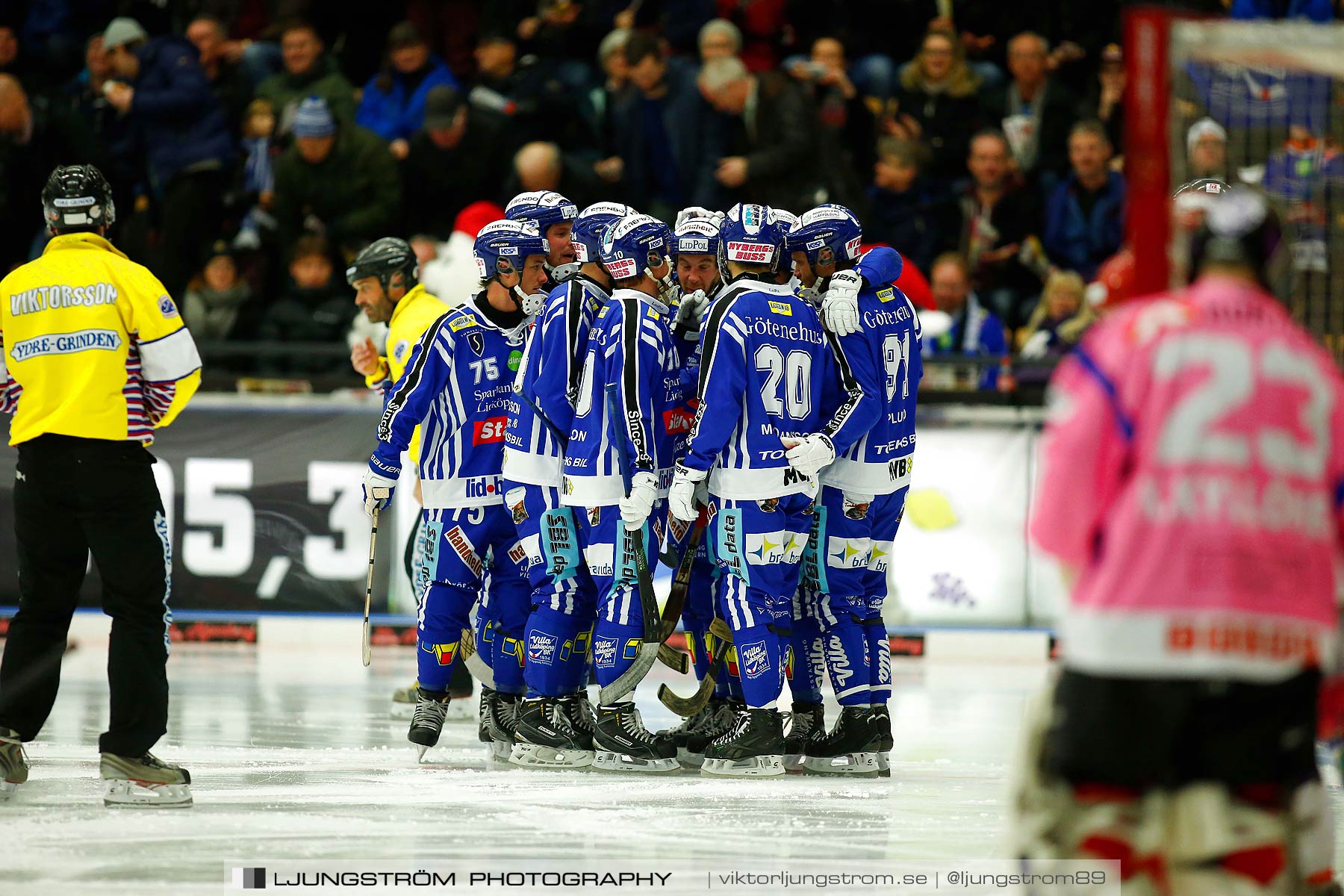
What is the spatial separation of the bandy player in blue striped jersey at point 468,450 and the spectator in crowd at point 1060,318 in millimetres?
5894

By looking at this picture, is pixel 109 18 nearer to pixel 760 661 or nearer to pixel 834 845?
pixel 760 661

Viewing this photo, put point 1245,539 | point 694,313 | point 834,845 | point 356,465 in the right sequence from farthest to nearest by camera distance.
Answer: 1. point 356,465
2. point 694,313
3. point 834,845
4. point 1245,539

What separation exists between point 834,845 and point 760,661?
1521 mm

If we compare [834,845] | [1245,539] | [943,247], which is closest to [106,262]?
[834,845]

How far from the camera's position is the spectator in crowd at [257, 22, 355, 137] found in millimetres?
15375

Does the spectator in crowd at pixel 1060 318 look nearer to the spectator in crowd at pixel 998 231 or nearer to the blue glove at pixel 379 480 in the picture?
the spectator in crowd at pixel 998 231

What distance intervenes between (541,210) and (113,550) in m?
2.83

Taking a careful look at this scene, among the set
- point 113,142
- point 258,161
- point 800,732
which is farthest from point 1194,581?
point 113,142

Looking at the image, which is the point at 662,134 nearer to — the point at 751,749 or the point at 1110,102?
the point at 1110,102

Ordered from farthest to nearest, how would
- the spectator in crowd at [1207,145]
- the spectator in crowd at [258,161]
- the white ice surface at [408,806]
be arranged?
the spectator in crowd at [258,161] < the spectator in crowd at [1207,145] < the white ice surface at [408,806]

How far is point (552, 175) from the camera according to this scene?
14.0m

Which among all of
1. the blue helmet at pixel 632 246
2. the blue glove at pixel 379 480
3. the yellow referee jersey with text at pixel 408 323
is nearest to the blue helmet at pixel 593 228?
the blue helmet at pixel 632 246

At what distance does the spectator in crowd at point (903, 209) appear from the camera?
47.7 ft

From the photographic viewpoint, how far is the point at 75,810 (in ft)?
22.1
